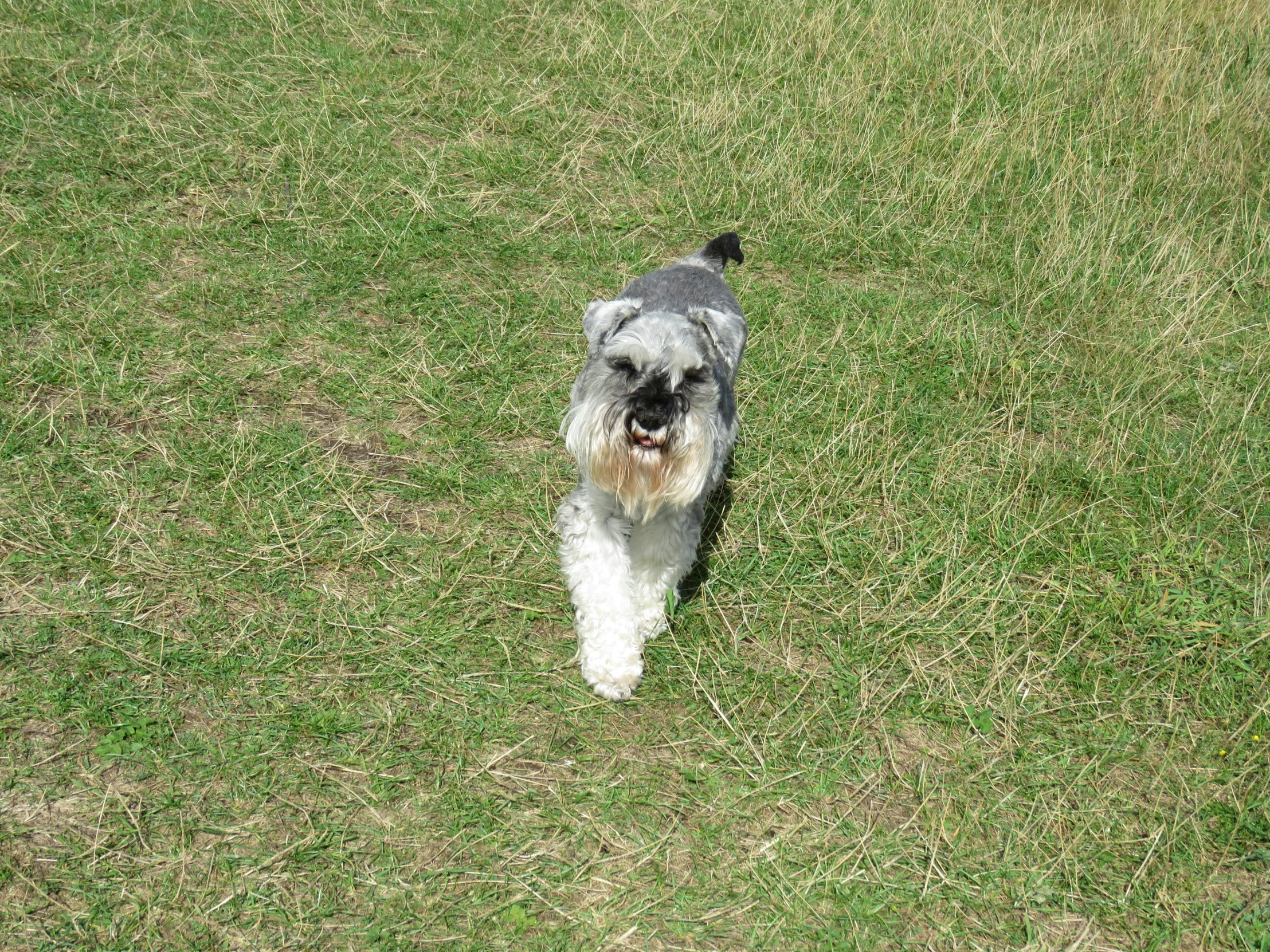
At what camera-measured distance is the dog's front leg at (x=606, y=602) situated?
4469mm

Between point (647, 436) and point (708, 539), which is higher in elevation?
point (647, 436)

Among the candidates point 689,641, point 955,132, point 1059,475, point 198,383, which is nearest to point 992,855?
point 689,641

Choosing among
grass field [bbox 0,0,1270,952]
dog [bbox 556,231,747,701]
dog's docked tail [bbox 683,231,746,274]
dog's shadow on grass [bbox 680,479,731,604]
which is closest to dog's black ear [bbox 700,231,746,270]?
dog's docked tail [bbox 683,231,746,274]

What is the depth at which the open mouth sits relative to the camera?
3.95 meters

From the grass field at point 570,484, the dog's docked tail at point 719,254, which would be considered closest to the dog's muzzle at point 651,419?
the grass field at point 570,484

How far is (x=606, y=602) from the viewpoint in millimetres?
4453

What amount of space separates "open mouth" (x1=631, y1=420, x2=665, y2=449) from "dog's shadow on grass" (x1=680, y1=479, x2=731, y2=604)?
1142 millimetres

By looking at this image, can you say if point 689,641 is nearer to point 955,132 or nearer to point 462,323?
point 462,323

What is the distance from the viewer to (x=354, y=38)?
29.1 ft

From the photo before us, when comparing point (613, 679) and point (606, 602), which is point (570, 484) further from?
point (613, 679)

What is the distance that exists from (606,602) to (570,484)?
123 cm

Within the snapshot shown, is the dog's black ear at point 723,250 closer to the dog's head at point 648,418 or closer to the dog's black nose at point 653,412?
the dog's head at point 648,418

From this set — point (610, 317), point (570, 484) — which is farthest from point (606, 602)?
point (610, 317)

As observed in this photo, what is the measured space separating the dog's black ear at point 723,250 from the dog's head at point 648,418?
1837 millimetres
